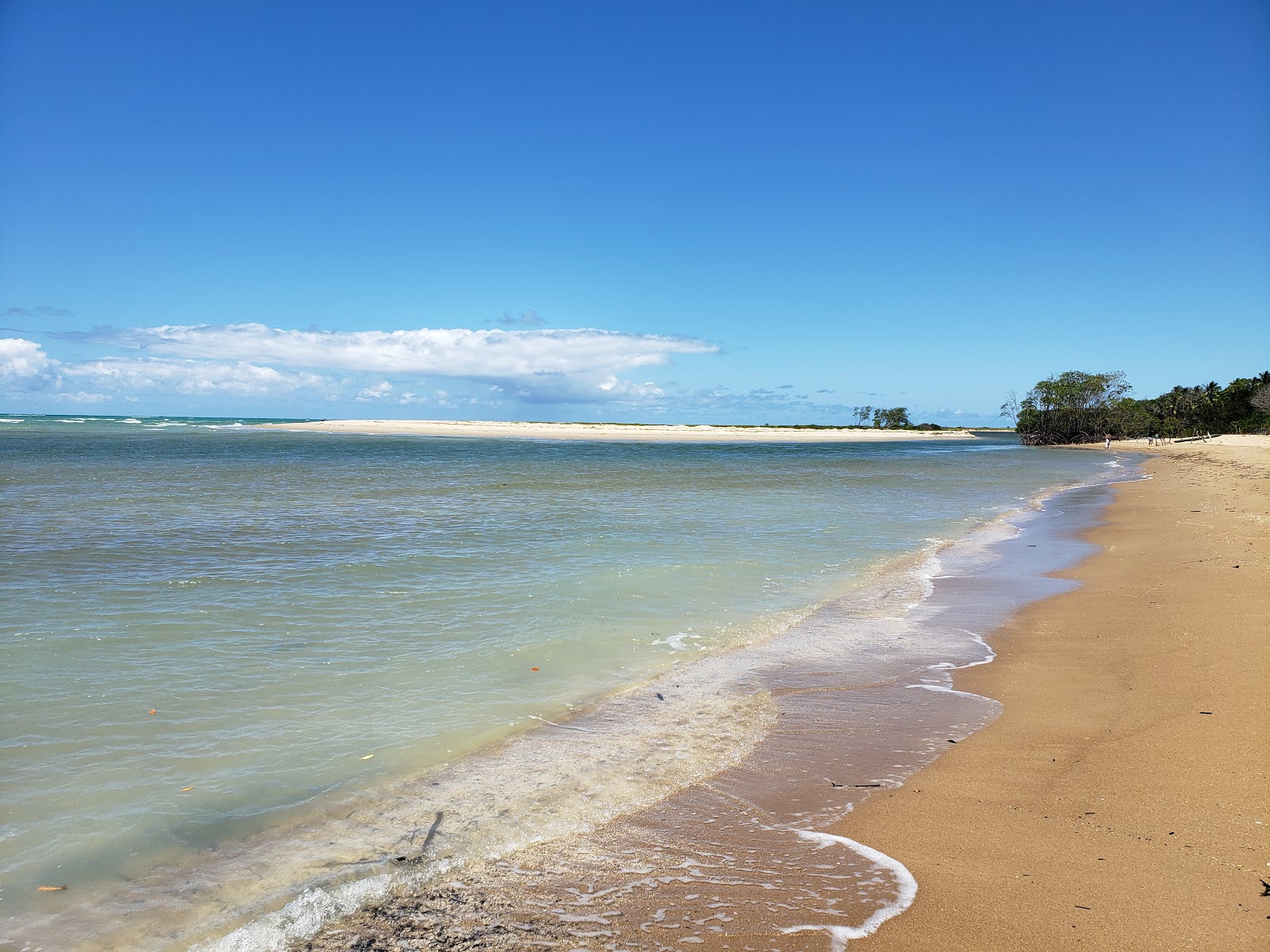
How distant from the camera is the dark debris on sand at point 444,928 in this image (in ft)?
9.00

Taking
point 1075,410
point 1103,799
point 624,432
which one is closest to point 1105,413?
point 1075,410

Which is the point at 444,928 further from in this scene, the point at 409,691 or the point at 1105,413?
the point at 1105,413

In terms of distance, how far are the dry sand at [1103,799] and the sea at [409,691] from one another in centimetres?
27

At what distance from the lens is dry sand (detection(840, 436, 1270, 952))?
2799mm

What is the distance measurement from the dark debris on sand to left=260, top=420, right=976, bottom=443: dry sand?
302ft

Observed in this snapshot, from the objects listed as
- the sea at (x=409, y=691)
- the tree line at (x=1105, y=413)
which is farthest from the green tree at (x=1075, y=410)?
the sea at (x=409, y=691)

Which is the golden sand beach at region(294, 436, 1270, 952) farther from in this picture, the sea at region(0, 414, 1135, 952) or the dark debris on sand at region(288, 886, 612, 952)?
the sea at region(0, 414, 1135, 952)

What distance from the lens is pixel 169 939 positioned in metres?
2.84

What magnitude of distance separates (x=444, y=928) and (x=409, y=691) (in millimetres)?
2930

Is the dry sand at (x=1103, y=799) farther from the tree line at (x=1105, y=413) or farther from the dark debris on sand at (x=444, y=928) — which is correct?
the tree line at (x=1105, y=413)

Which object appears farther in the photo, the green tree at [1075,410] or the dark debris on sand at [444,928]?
the green tree at [1075,410]

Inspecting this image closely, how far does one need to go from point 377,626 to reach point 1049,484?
28.2 meters

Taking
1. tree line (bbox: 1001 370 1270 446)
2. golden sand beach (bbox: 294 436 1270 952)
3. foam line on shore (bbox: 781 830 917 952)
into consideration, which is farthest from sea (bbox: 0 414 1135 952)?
tree line (bbox: 1001 370 1270 446)

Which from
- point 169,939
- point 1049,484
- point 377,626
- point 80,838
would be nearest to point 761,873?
point 169,939
